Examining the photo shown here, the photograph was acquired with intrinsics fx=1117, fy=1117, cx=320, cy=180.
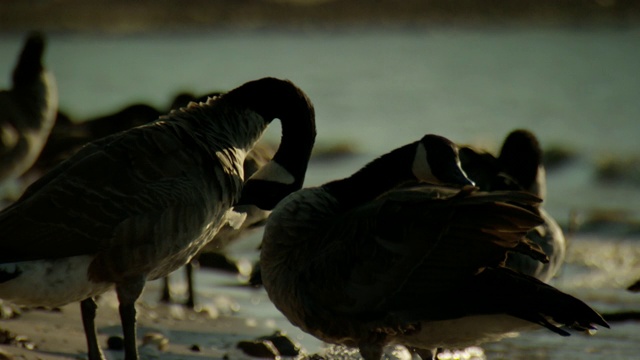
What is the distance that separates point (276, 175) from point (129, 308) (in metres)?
1.32

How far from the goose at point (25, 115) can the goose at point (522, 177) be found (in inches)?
196

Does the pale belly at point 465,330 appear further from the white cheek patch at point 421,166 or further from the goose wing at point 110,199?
the goose wing at point 110,199

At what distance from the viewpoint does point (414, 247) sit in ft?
18.3

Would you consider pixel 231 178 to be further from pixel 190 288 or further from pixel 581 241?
pixel 581 241

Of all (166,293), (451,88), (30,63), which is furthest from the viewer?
(451,88)

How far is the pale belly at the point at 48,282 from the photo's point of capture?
5.85 m

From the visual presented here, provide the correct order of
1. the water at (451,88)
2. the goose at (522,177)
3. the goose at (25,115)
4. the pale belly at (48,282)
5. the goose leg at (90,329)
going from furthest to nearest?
1. the goose at (25,115)
2. the water at (451,88)
3. the goose at (522,177)
4. the goose leg at (90,329)
5. the pale belly at (48,282)

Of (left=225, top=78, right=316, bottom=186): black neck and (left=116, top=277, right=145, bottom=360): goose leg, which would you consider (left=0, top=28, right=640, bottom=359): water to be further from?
(left=116, top=277, right=145, bottom=360): goose leg

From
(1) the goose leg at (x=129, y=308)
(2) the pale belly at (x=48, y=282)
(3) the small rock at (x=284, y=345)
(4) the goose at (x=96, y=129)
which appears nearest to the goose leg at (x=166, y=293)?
(4) the goose at (x=96, y=129)

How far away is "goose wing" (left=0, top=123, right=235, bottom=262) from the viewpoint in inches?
236

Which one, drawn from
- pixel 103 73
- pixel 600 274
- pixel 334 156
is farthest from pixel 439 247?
pixel 103 73

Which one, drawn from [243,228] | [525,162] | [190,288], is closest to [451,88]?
[525,162]

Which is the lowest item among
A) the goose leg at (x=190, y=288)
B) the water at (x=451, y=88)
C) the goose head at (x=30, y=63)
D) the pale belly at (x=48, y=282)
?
the water at (x=451, y=88)

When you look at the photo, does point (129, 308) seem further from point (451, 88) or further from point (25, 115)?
point (451, 88)
